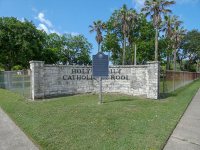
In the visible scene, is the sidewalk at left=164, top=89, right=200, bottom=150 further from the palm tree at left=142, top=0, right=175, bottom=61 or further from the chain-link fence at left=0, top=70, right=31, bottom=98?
the palm tree at left=142, top=0, right=175, bottom=61

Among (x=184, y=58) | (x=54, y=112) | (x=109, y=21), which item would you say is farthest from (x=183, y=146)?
(x=184, y=58)

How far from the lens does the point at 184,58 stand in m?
71.2

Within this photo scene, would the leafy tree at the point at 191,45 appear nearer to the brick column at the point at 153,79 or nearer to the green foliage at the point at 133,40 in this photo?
the green foliage at the point at 133,40

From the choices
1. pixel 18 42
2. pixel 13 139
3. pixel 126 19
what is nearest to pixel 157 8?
pixel 126 19

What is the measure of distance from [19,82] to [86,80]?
4671 mm

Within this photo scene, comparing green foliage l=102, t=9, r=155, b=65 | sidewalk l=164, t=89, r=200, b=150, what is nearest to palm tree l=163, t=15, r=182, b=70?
green foliage l=102, t=9, r=155, b=65

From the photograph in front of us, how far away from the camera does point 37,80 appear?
14836mm

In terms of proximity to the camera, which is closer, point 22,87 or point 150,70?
point 150,70

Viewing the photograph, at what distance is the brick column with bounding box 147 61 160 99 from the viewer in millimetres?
14609

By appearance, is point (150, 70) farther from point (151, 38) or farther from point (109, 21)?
point (109, 21)

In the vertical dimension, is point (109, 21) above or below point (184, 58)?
above

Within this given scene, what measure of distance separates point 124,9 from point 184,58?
3652 centimetres

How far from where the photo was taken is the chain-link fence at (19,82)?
52.7 ft

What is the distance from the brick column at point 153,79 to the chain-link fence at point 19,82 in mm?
7159
